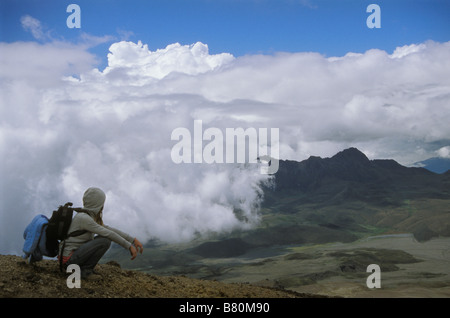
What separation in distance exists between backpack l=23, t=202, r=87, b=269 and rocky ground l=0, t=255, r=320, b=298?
89 centimetres

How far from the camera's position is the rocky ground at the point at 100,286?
12.3 meters

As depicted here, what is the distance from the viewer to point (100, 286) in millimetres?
13828

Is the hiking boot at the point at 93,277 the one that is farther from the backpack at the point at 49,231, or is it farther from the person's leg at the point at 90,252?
the backpack at the point at 49,231

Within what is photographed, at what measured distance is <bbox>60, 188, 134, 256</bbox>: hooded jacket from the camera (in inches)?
494

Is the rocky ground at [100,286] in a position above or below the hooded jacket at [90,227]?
below

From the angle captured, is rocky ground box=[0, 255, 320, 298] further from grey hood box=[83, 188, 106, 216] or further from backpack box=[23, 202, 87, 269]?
grey hood box=[83, 188, 106, 216]

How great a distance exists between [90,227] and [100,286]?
236 centimetres

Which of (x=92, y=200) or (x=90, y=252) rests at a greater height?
(x=92, y=200)

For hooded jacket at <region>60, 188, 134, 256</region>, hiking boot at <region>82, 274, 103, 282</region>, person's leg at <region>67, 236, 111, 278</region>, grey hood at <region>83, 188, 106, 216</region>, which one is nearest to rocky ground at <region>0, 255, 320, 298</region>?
hiking boot at <region>82, 274, 103, 282</region>

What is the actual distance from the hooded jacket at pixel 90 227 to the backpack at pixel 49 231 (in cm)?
15

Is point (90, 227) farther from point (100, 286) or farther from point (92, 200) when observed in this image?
point (100, 286)

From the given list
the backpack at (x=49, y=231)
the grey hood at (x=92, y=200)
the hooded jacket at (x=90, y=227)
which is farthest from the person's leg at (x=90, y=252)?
the grey hood at (x=92, y=200)

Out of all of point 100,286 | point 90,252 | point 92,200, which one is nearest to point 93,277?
point 100,286
